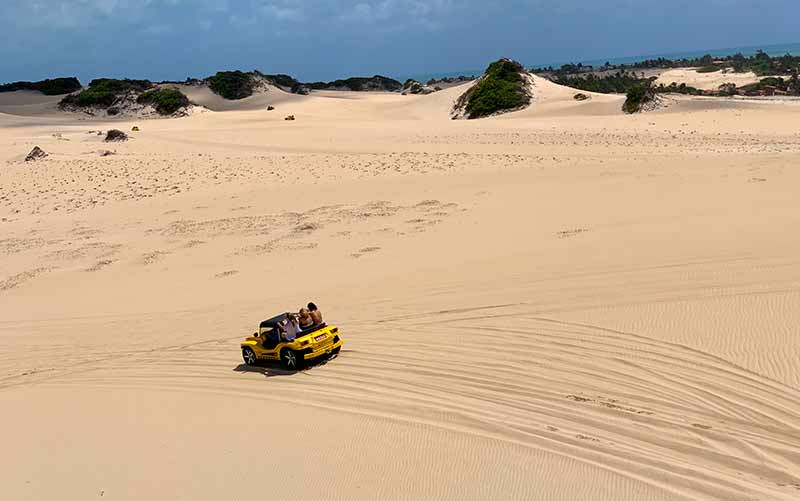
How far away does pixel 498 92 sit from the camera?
4622 cm

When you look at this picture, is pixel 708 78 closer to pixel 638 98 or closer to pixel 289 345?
pixel 638 98

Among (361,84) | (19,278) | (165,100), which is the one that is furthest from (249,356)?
(361,84)

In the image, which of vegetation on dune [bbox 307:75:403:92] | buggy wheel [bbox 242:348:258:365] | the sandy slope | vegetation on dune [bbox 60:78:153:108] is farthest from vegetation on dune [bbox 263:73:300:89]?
buggy wheel [bbox 242:348:258:365]

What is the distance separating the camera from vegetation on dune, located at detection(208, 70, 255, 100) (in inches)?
2501

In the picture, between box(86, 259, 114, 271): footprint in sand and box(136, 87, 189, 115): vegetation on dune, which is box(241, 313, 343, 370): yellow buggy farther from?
box(136, 87, 189, 115): vegetation on dune

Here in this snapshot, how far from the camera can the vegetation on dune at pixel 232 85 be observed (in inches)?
2501

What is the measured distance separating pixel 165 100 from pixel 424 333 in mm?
49069

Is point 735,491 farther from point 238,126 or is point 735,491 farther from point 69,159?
point 238,126

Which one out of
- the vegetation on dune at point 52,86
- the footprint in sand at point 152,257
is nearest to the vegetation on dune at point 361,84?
the vegetation on dune at point 52,86

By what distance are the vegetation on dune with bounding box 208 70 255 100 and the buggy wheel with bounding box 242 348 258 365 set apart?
187 ft

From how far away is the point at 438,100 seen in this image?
52125mm

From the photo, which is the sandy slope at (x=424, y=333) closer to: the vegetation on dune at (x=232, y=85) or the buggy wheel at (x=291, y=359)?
the buggy wheel at (x=291, y=359)

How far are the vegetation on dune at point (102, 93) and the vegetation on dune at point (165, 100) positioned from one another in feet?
8.07

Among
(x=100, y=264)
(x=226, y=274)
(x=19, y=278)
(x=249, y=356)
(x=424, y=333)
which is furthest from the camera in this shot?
(x=100, y=264)
